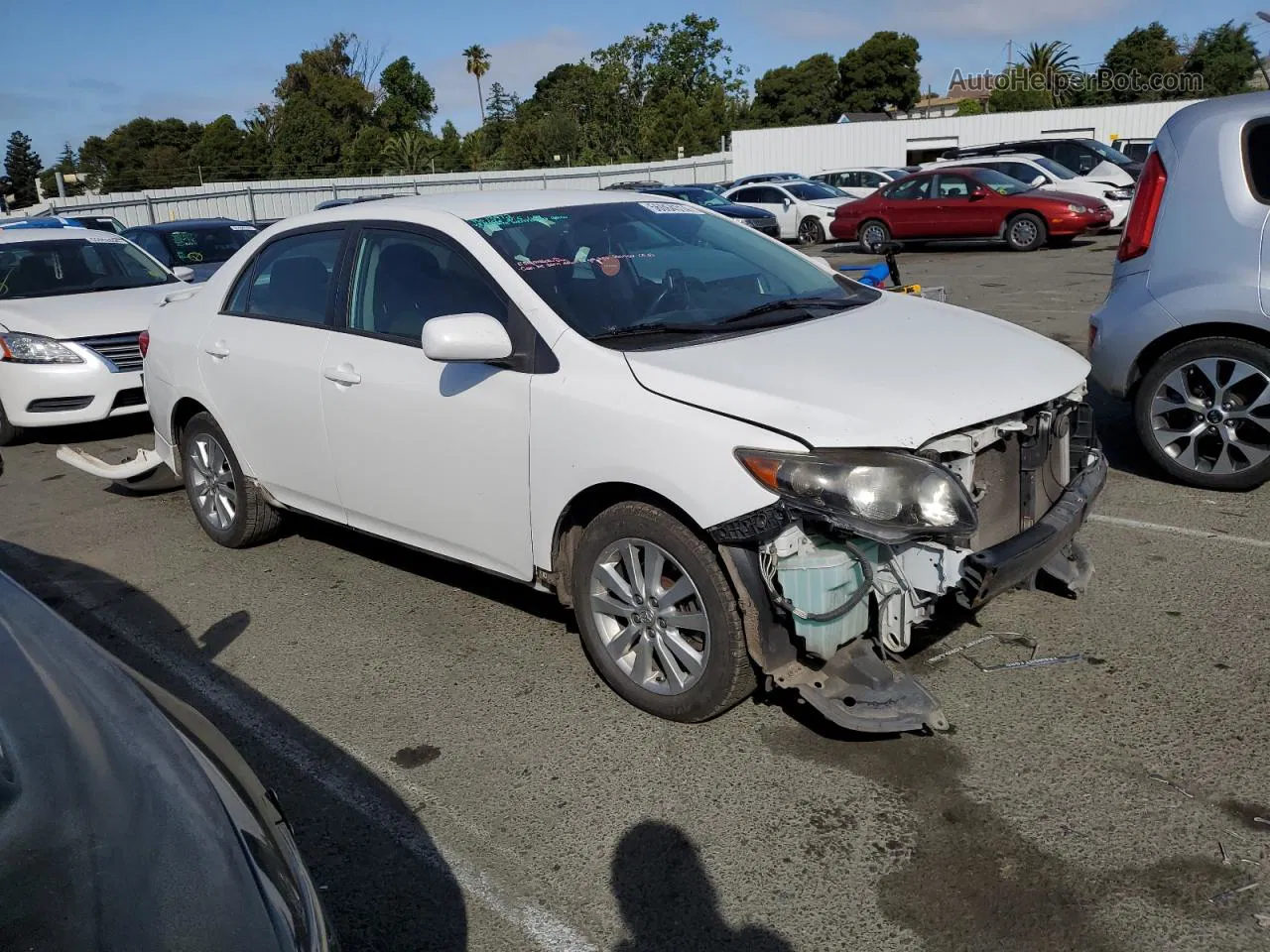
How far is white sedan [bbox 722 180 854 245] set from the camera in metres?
23.7

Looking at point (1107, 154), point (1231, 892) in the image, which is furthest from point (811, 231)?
point (1231, 892)

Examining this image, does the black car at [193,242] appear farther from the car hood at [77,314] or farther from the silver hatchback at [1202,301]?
the silver hatchback at [1202,301]

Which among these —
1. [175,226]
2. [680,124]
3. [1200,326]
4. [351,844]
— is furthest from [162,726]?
[680,124]

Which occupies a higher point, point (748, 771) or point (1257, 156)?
point (1257, 156)

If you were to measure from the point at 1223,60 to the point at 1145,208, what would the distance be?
70.9 m

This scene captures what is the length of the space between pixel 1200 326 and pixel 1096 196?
15.4 meters

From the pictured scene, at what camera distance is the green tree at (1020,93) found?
2438 inches

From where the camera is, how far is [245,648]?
183 inches

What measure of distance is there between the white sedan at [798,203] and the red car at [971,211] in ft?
7.43

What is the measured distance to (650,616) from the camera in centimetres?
370

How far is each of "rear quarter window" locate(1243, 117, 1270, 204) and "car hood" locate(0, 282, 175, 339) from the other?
7.24 metres

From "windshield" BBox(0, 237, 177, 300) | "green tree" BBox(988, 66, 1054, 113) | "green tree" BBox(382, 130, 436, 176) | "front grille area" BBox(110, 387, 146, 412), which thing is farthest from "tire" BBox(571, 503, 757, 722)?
"green tree" BBox(382, 130, 436, 176)

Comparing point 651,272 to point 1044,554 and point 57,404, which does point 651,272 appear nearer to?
point 1044,554

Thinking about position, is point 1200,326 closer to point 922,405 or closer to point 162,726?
point 922,405
